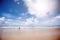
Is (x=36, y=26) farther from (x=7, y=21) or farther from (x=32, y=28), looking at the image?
(x=7, y=21)

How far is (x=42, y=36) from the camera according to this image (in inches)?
67.7

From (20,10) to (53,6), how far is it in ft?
2.07

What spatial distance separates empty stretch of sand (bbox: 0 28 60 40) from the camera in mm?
1710

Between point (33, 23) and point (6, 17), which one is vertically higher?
point (6, 17)

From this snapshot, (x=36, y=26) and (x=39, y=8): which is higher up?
(x=39, y=8)

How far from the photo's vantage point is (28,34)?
172cm

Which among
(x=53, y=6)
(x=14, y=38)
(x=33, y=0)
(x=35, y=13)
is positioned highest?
(x=33, y=0)

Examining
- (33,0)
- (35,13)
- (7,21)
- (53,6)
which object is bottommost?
(7,21)

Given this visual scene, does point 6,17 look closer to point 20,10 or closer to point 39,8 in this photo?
point 20,10

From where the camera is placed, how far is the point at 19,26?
170 cm

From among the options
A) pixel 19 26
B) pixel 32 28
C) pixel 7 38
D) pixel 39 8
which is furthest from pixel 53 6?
pixel 7 38

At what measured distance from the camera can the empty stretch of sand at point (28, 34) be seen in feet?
5.61

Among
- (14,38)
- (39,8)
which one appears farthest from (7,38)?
(39,8)

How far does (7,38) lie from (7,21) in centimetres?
32
